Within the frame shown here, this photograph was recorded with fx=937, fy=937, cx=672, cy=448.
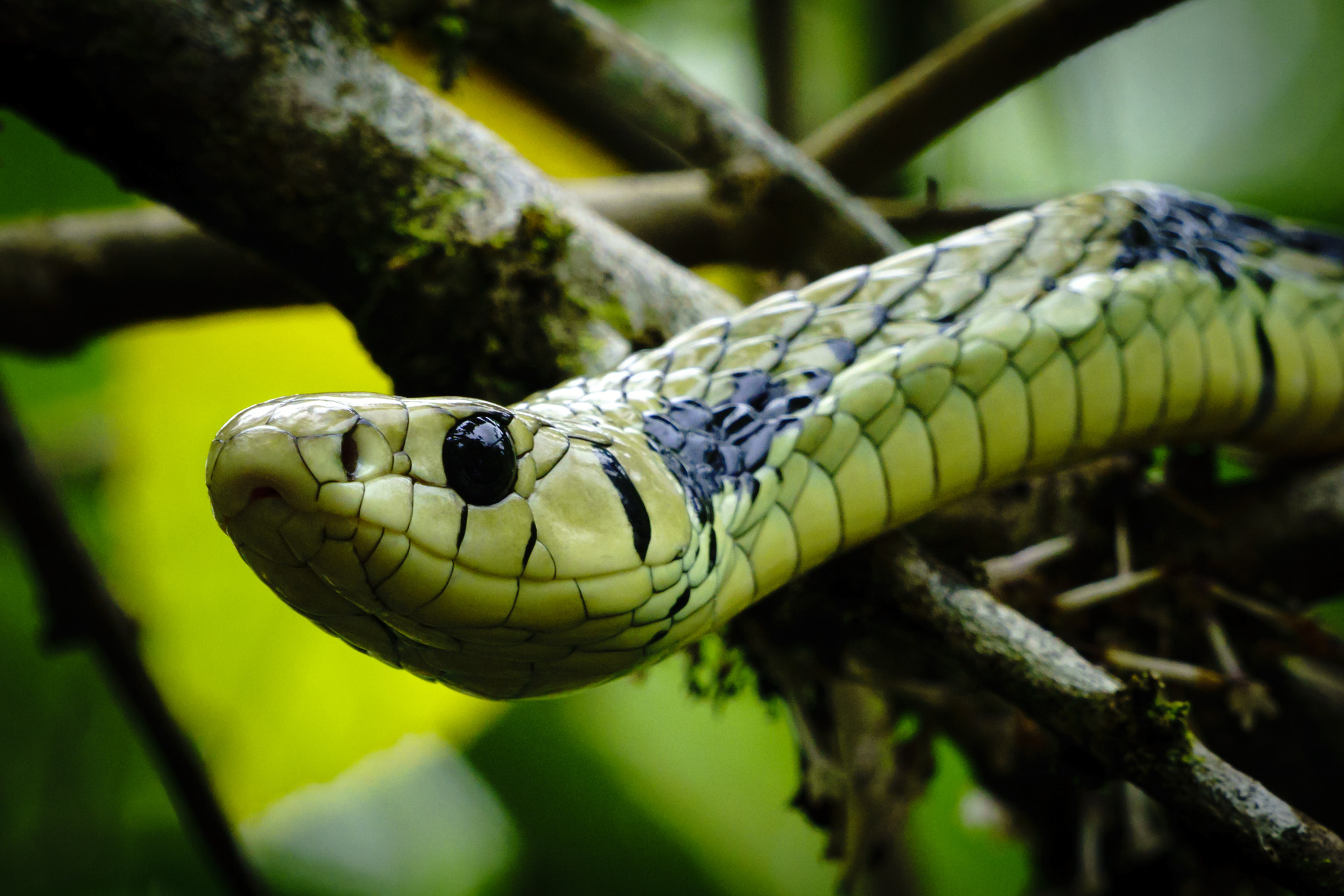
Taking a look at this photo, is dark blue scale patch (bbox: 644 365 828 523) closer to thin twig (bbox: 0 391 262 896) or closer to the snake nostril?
the snake nostril

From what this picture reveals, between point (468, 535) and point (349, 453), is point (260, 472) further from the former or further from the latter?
point (468, 535)

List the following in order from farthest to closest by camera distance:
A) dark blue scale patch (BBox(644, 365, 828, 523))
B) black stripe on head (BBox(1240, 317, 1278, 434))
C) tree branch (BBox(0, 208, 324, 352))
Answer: tree branch (BBox(0, 208, 324, 352)) → black stripe on head (BBox(1240, 317, 1278, 434)) → dark blue scale patch (BBox(644, 365, 828, 523))

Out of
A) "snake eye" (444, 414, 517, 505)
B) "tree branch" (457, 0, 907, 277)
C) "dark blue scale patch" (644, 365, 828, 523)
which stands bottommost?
"dark blue scale patch" (644, 365, 828, 523)

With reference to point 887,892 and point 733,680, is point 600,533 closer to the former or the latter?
point 733,680

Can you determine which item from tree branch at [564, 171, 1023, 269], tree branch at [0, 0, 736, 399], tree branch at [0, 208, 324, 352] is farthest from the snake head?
tree branch at [0, 208, 324, 352]

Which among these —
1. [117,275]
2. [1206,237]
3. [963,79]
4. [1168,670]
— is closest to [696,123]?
[963,79]

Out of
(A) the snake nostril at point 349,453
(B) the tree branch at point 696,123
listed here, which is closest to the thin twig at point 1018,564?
(B) the tree branch at point 696,123

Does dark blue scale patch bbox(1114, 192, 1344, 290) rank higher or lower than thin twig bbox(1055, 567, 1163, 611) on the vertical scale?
higher

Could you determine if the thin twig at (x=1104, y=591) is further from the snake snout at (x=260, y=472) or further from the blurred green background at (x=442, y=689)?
the blurred green background at (x=442, y=689)
